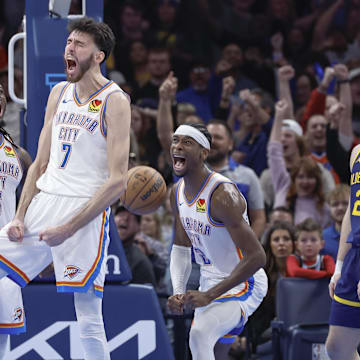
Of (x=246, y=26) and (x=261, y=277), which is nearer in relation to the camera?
(x=261, y=277)

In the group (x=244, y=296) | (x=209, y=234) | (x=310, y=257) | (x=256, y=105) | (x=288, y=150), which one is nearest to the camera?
→ (x=209, y=234)

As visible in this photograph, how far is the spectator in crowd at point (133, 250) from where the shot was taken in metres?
6.82

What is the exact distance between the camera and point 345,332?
4629 mm

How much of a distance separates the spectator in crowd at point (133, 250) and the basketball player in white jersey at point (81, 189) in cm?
245

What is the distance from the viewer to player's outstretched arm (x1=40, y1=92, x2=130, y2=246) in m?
4.09

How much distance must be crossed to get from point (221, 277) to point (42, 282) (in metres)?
1.68

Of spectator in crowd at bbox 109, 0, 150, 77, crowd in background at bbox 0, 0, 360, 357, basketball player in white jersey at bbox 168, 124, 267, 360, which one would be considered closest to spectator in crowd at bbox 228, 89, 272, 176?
crowd in background at bbox 0, 0, 360, 357

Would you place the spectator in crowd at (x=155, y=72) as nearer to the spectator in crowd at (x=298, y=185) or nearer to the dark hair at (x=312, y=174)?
the spectator in crowd at (x=298, y=185)

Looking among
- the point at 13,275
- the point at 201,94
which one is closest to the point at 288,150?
the point at 201,94

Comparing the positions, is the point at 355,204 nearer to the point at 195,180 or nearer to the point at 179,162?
the point at 195,180

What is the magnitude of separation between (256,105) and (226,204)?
4.06 metres

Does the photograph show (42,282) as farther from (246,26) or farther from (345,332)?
(246,26)

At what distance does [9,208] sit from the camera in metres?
4.82

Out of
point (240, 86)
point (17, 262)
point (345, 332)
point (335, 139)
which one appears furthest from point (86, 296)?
point (240, 86)
